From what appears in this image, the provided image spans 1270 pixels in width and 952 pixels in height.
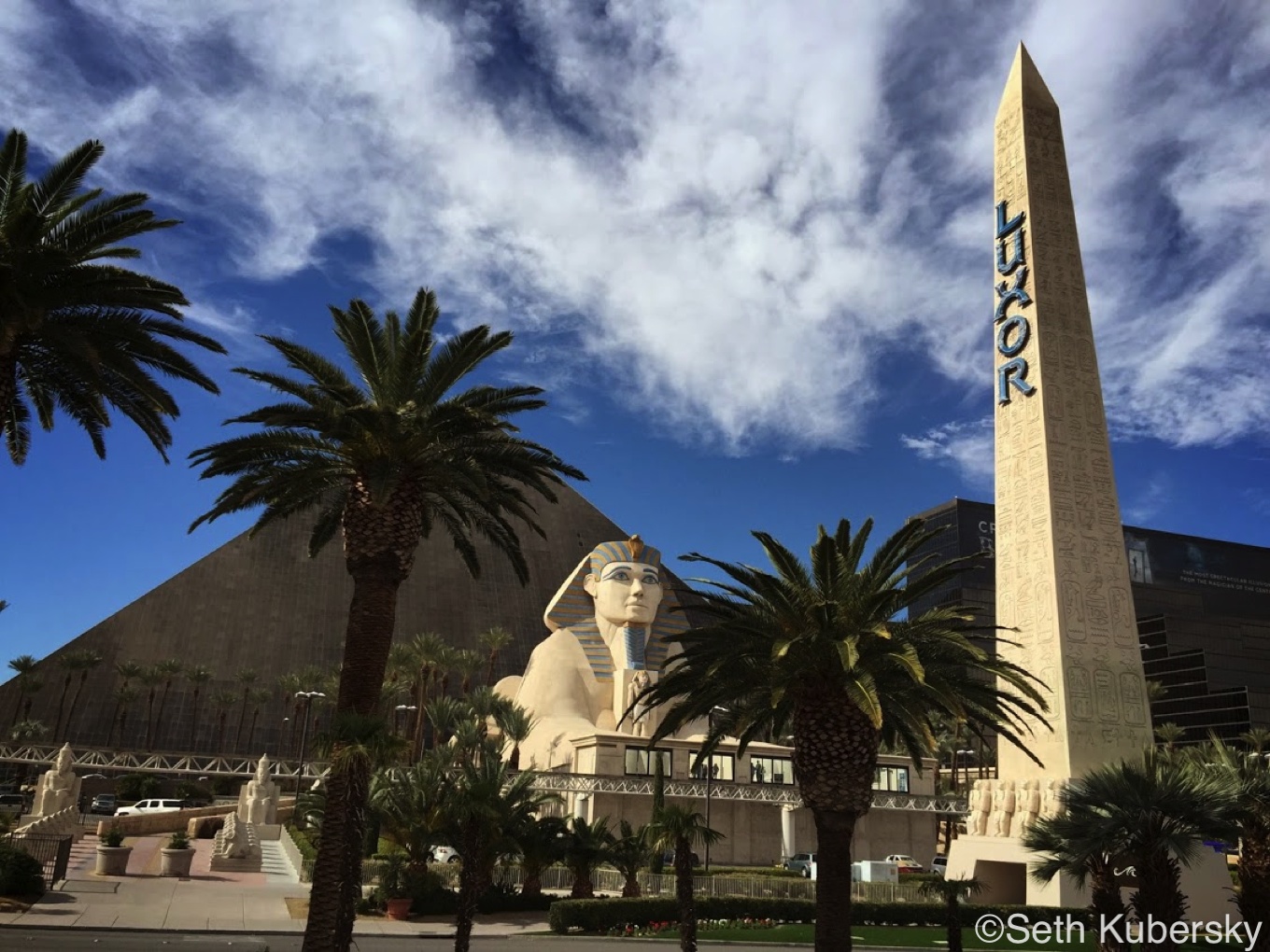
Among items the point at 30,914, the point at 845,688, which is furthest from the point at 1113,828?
the point at 30,914

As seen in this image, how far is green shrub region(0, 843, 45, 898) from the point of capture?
792 inches

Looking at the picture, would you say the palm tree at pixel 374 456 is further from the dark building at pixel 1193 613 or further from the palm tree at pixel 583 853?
the dark building at pixel 1193 613

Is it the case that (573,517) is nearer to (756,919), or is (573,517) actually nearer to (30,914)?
(756,919)

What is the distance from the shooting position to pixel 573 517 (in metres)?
94.5

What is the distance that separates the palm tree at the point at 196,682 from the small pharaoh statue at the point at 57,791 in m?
35.6

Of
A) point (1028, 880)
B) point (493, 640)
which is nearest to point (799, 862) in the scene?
point (1028, 880)

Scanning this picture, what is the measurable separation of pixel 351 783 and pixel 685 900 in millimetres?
5514

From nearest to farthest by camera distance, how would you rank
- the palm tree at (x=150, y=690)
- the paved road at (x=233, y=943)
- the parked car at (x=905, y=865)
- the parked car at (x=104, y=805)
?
the paved road at (x=233, y=943) → the parked car at (x=905, y=865) → the parked car at (x=104, y=805) → the palm tree at (x=150, y=690)

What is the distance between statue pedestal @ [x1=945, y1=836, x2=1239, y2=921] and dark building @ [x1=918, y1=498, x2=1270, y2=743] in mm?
84360

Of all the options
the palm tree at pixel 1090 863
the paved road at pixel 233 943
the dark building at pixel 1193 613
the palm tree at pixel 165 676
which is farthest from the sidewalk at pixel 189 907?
the dark building at pixel 1193 613

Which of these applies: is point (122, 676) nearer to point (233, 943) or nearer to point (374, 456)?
point (233, 943)

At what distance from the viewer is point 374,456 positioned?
1514 cm

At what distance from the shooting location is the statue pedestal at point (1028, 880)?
22.7 metres

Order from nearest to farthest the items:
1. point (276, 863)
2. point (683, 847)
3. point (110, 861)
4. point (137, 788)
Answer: point (683, 847), point (110, 861), point (276, 863), point (137, 788)
